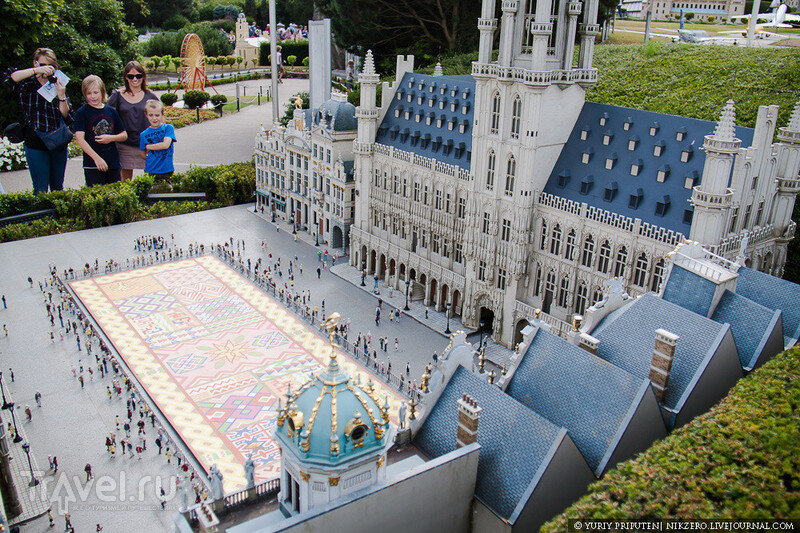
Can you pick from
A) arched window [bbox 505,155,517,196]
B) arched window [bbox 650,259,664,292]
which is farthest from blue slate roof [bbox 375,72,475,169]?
arched window [bbox 650,259,664,292]

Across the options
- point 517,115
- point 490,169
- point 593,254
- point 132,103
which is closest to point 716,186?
point 593,254

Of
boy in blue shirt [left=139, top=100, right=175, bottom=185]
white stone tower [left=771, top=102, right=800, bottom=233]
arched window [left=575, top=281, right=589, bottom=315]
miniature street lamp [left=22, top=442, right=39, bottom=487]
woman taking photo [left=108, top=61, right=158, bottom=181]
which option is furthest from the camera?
boy in blue shirt [left=139, top=100, right=175, bottom=185]

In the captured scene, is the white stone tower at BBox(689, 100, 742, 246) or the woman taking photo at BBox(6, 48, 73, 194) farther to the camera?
the woman taking photo at BBox(6, 48, 73, 194)

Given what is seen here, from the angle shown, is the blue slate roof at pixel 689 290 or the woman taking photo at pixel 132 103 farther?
the woman taking photo at pixel 132 103

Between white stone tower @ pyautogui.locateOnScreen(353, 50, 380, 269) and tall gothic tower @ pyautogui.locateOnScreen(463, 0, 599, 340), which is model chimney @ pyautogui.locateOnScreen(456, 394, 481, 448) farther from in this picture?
white stone tower @ pyautogui.locateOnScreen(353, 50, 380, 269)

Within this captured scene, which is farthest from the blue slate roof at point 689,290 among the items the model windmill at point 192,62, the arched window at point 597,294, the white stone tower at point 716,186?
the model windmill at point 192,62

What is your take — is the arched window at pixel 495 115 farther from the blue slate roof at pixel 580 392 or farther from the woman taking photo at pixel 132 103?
the woman taking photo at pixel 132 103
